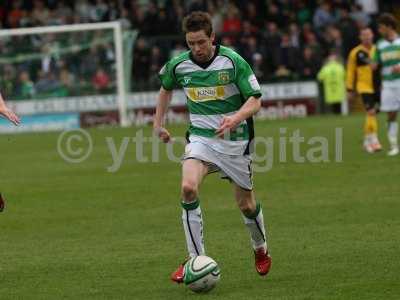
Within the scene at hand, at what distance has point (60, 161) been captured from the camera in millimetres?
19859

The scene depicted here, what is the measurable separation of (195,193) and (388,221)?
3.81 metres

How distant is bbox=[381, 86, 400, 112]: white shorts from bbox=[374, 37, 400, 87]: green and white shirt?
11cm

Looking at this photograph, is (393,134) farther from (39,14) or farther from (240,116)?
(39,14)

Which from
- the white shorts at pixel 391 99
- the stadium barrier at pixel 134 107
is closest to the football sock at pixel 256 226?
the white shorts at pixel 391 99

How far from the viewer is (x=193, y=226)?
27.6 ft

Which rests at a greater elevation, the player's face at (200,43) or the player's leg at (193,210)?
the player's face at (200,43)

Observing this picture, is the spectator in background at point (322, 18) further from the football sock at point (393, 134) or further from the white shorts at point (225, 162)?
the white shorts at point (225, 162)

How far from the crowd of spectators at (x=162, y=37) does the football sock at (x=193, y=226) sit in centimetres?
2013

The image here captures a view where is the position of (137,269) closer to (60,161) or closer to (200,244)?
(200,244)

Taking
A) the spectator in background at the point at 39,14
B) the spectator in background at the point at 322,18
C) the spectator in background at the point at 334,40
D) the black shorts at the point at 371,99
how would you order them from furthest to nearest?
the spectator in background at the point at 39,14 < the spectator in background at the point at 322,18 < the spectator in background at the point at 334,40 < the black shorts at the point at 371,99

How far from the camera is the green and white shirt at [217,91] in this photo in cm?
856

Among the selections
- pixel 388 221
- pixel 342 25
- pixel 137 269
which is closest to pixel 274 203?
pixel 388 221

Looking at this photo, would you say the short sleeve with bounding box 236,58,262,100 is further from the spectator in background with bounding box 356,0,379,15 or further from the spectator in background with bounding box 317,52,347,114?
the spectator in background with bounding box 356,0,379,15

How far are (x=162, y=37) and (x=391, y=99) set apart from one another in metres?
14.1
